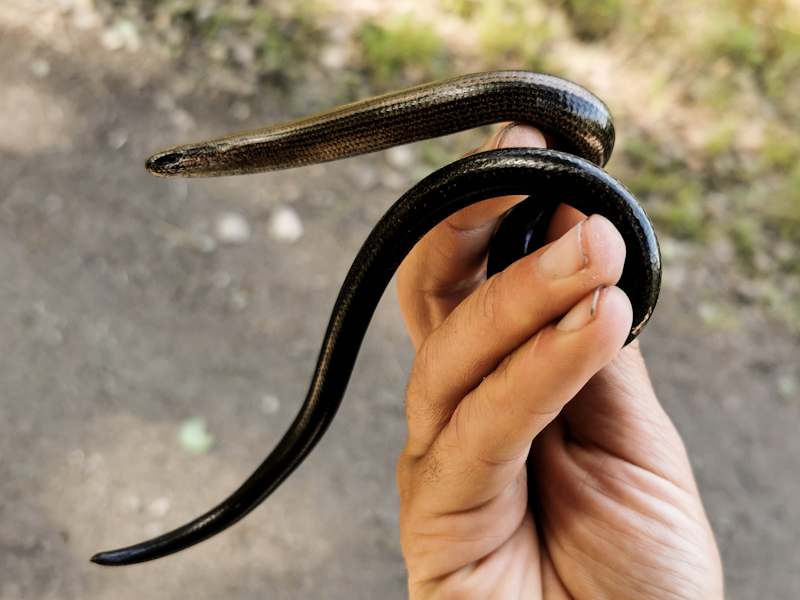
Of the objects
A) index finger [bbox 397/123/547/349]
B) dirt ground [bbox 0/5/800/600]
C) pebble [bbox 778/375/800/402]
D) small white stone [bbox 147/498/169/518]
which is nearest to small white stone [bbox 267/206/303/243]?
dirt ground [bbox 0/5/800/600]

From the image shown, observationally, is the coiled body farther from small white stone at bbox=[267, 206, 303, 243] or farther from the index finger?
small white stone at bbox=[267, 206, 303, 243]

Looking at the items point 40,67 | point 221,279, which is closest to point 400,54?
point 221,279

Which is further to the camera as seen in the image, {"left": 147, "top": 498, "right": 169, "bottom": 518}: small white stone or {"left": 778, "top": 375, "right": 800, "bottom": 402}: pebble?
{"left": 778, "top": 375, "right": 800, "bottom": 402}: pebble

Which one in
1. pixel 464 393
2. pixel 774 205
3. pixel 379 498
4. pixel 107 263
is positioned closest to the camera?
pixel 464 393

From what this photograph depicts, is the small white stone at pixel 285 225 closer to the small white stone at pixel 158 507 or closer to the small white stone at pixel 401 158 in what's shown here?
the small white stone at pixel 401 158

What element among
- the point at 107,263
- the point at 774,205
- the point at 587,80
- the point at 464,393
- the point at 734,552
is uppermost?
the point at 464,393

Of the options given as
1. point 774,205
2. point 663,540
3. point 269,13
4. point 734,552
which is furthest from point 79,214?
point 774,205

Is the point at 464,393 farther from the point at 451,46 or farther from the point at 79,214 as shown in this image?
the point at 451,46
